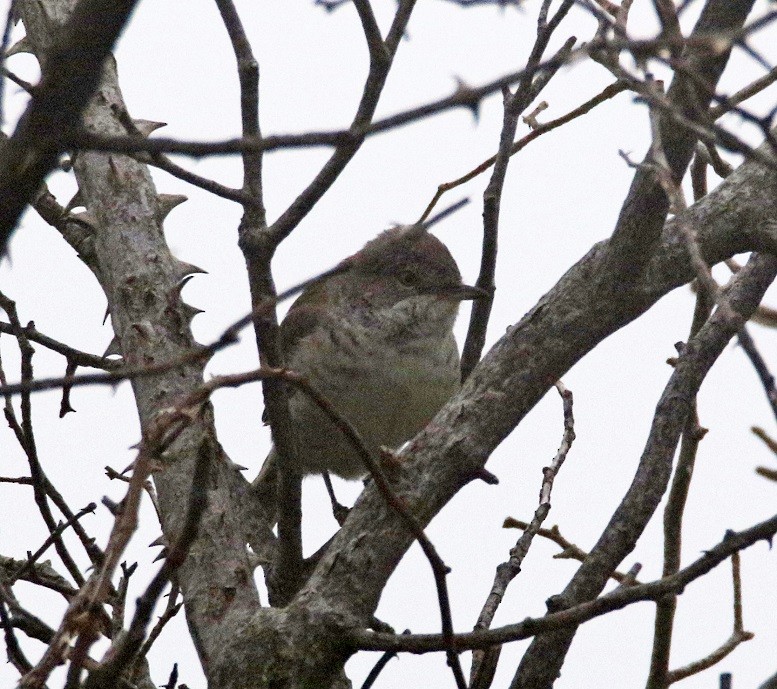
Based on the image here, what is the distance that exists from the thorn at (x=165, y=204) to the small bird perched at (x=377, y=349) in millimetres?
1269

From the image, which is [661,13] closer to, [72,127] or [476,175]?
[72,127]

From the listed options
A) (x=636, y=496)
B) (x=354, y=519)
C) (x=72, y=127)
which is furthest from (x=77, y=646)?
(x=636, y=496)

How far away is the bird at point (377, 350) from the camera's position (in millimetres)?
5738

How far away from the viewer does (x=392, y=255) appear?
6.12 meters

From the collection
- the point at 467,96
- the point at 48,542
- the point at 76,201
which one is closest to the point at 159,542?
the point at 48,542

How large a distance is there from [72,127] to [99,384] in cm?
43

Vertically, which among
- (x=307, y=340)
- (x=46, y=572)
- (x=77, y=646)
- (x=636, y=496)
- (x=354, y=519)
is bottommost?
(x=77, y=646)

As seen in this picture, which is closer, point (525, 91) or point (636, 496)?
point (636, 496)

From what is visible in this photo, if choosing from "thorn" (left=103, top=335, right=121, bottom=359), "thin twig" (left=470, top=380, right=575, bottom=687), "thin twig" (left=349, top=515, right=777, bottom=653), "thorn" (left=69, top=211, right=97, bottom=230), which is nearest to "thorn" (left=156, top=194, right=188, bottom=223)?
"thorn" (left=69, top=211, right=97, bottom=230)

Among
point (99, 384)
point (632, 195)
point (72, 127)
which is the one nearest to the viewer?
point (72, 127)

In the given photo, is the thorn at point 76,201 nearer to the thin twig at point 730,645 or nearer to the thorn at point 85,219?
the thorn at point 85,219

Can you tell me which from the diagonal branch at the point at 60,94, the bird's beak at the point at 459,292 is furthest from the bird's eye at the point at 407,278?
the diagonal branch at the point at 60,94

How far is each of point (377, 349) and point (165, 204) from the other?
5.69 feet

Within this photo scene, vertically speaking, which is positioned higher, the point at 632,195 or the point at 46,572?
the point at 46,572
